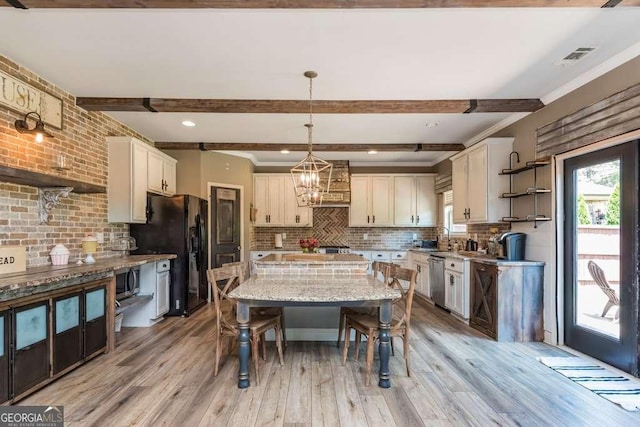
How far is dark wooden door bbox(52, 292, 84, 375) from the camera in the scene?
2701 millimetres

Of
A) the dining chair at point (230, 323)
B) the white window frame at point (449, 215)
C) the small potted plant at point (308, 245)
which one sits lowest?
the dining chair at point (230, 323)

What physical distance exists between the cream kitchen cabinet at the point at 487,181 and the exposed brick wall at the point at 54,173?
4870 millimetres

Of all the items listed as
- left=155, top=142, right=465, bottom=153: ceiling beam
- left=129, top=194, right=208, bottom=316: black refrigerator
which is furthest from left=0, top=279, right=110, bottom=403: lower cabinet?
left=155, top=142, right=465, bottom=153: ceiling beam

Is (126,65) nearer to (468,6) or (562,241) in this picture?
(468,6)

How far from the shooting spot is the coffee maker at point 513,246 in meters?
3.92

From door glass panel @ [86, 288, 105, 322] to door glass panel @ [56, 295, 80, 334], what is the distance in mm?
141

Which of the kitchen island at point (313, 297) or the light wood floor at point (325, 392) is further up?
the kitchen island at point (313, 297)

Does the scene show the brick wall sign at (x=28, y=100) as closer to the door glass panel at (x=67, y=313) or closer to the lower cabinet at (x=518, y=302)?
the door glass panel at (x=67, y=313)

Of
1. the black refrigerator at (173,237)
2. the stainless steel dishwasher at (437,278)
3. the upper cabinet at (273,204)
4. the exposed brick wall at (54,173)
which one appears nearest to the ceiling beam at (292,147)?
the exposed brick wall at (54,173)

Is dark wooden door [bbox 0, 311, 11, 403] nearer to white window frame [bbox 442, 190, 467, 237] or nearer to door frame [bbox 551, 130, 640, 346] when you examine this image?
door frame [bbox 551, 130, 640, 346]

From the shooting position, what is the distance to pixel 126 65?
9.87 ft

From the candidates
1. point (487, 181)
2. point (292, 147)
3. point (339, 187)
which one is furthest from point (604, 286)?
point (339, 187)

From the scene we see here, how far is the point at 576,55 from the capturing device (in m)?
2.82

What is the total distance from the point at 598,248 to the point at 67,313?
4.75m
